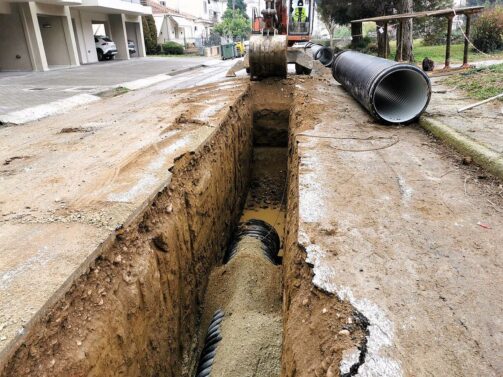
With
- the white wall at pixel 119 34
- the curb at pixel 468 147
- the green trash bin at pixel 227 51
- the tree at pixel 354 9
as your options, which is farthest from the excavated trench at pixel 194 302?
the green trash bin at pixel 227 51

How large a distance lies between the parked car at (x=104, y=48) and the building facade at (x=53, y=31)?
1022mm

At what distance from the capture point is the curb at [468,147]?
13.3 ft

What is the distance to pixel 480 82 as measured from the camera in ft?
27.9

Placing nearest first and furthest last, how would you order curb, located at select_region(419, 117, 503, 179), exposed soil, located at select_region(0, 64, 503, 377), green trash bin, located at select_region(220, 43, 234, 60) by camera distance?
exposed soil, located at select_region(0, 64, 503, 377), curb, located at select_region(419, 117, 503, 179), green trash bin, located at select_region(220, 43, 234, 60)

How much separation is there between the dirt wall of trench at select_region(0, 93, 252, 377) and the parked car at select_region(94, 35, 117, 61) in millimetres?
23533

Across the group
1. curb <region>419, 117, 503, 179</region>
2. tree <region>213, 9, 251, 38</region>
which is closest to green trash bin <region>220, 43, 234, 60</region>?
tree <region>213, 9, 251, 38</region>

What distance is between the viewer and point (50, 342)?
7.11 ft

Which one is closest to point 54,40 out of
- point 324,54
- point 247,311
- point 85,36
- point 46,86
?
point 85,36

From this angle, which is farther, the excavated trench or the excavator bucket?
the excavator bucket

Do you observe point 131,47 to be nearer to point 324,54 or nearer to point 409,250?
point 324,54

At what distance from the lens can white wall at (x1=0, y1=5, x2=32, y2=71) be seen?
17.8m

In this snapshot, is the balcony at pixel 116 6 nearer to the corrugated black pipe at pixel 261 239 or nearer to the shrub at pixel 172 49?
the shrub at pixel 172 49

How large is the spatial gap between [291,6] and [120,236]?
15.6m

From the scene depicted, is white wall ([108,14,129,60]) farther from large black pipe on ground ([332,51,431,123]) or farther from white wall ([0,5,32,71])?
large black pipe on ground ([332,51,431,123])
